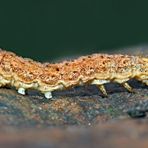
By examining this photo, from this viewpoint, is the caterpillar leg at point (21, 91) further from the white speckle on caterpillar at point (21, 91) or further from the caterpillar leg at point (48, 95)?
the caterpillar leg at point (48, 95)

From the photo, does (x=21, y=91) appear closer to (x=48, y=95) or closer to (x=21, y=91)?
(x=21, y=91)

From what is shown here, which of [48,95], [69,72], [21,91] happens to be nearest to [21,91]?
[21,91]

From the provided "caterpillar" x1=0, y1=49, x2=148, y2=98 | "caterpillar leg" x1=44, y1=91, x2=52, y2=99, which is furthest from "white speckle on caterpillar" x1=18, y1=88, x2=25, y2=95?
"caterpillar leg" x1=44, y1=91, x2=52, y2=99

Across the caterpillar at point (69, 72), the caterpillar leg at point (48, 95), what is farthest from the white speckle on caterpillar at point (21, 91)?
the caterpillar leg at point (48, 95)

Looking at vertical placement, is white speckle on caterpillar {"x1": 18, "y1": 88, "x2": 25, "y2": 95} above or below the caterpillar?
below

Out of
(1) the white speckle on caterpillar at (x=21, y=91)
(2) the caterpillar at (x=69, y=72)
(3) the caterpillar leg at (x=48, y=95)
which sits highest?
(2) the caterpillar at (x=69, y=72)

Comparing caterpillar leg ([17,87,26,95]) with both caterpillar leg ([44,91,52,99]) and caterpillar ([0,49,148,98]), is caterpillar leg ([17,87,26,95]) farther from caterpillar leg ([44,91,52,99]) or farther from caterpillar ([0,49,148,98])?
caterpillar leg ([44,91,52,99])

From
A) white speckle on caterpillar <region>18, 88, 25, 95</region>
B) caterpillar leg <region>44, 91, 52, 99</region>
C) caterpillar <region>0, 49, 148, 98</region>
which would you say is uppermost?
caterpillar <region>0, 49, 148, 98</region>

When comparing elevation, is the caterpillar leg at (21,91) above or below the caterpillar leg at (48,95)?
above

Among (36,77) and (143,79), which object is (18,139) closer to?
(36,77)
